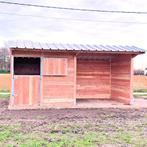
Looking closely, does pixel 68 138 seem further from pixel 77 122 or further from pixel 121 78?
pixel 121 78

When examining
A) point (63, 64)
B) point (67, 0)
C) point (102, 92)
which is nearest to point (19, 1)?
point (67, 0)

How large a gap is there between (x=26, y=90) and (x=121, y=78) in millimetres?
4319

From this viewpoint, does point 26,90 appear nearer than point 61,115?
No

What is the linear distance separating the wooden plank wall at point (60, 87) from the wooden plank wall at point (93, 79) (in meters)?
2.78

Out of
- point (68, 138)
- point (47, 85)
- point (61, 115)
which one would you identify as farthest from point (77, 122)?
point (47, 85)

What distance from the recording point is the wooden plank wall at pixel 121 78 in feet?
42.4

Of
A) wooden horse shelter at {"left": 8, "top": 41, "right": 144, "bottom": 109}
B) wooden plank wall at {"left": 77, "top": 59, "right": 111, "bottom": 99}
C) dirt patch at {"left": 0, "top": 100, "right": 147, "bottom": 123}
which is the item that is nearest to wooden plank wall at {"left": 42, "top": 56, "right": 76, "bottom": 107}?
wooden horse shelter at {"left": 8, "top": 41, "right": 144, "bottom": 109}

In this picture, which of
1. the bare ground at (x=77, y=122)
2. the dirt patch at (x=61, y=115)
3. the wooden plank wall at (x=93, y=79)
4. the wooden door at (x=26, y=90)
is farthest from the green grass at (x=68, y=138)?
the wooden plank wall at (x=93, y=79)

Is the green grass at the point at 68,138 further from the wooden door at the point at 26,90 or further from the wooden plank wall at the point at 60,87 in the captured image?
the wooden plank wall at the point at 60,87

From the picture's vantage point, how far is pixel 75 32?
957 inches

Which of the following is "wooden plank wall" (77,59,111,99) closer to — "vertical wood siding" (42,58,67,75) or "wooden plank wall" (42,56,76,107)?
"wooden plank wall" (42,56,76,107)

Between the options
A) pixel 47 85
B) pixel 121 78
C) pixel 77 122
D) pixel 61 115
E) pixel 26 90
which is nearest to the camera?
pixel 77 122

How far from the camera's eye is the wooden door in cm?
1165

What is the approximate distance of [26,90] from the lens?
38.4 ft
